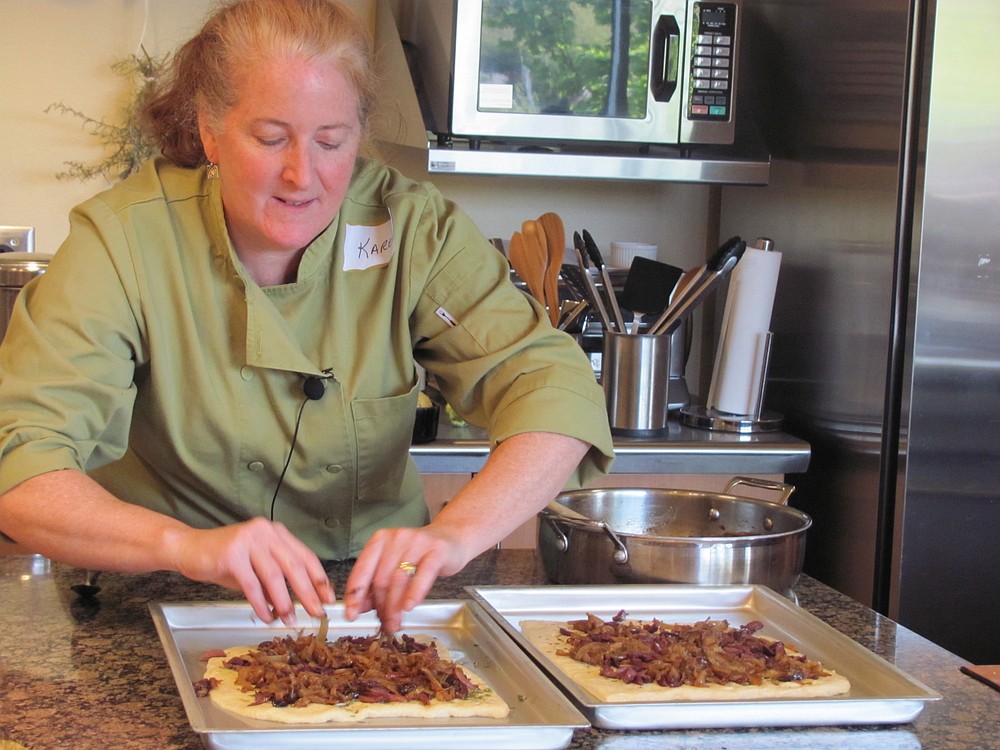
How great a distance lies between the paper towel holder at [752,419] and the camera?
8.25ft

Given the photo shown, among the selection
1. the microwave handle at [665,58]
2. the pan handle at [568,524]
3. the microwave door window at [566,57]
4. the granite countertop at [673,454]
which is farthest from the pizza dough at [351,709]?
the microwave handle at [665,58]

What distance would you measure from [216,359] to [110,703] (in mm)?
503

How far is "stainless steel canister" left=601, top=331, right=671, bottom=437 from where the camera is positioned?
7.95 feet

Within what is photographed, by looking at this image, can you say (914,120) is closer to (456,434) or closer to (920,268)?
(920,268)

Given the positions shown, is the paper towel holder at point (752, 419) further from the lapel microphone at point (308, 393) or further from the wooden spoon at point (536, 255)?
the lapel microphone at point (308, 393)

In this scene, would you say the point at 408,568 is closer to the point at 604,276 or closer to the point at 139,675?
the point at 139,675

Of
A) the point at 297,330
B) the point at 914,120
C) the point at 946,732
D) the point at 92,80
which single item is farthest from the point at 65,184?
the point at 946,732

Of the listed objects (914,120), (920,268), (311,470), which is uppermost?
(914,120)

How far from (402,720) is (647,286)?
5.28 feet

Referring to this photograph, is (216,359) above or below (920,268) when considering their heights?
below

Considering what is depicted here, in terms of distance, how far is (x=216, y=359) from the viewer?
1448 millimetres

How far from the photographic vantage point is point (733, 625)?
1.33 m

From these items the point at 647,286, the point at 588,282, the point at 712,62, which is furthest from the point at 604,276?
the point at 712,62

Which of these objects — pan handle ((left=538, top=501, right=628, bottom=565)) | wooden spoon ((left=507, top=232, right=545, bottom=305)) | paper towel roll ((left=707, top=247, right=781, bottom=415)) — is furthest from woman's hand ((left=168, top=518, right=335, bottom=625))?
paper towel roll ((left=707, top=247, right=781, bottom=415))
